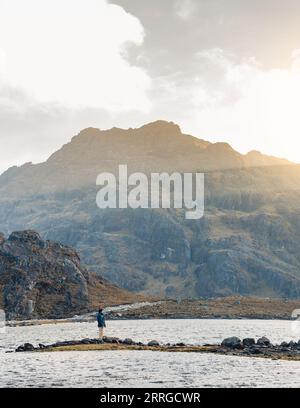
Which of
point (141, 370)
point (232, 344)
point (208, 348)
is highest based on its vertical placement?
point (141, 370)

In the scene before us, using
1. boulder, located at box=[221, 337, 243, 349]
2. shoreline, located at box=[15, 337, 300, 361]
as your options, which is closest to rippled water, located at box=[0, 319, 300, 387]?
shoreline, located at box=[15, 337, 300, 361]

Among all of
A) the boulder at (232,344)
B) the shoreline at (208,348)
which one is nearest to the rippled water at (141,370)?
the shoreline at (208,348)

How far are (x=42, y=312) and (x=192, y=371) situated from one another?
146 meters

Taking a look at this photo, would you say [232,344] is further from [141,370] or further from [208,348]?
[141,370]

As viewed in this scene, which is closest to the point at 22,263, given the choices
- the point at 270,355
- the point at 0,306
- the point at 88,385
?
the point at 0,306

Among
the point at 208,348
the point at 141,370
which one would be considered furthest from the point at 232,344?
the point at 141,370

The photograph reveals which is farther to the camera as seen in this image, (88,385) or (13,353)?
(13,353)

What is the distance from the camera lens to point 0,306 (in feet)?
595

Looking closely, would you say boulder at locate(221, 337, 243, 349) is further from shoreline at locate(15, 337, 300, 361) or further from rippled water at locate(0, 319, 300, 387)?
rippled water at locate(0, 319, 300, 387)

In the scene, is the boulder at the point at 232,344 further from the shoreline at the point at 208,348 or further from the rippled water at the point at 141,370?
the rippled water at the point at 141,370

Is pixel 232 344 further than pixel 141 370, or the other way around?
pixel 232 344

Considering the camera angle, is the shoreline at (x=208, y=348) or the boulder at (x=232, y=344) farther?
the boulder at (x=232, y=344)
